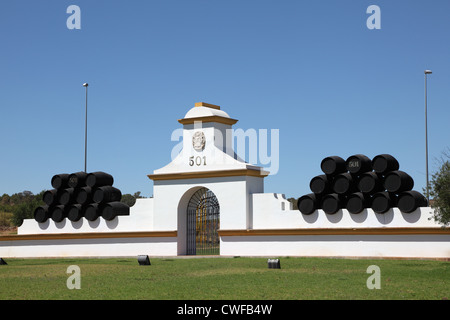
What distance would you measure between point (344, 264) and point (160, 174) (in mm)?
12023

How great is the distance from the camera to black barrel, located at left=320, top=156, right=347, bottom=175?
31422 mm

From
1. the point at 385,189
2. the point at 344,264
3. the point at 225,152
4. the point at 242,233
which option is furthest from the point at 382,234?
the point at 225,152

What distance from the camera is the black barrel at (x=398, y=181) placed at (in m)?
29.6

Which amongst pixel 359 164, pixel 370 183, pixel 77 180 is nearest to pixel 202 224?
pixel 77 180

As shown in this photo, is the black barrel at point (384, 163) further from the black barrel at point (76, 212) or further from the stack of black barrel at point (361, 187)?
the black barrel at point (76, 212)

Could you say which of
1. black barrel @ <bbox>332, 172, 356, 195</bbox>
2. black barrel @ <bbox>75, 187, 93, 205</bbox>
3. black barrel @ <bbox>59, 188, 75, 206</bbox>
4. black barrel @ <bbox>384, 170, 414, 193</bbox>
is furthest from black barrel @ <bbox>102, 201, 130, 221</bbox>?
black barrel @ <bbox>384, 170, 414, 193</bbox>

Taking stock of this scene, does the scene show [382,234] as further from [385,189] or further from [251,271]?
[251,271]

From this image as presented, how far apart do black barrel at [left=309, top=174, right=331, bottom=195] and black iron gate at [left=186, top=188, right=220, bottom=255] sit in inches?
225

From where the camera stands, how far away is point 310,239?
3164 cm

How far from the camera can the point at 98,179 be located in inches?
1492

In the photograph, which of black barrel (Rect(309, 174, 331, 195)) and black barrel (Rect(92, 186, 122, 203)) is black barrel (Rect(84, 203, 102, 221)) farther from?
black barrel (Rect(309, 174, 331, 195))

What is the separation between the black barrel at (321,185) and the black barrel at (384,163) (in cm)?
220

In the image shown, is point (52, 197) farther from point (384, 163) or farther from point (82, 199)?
point (384, 163)
